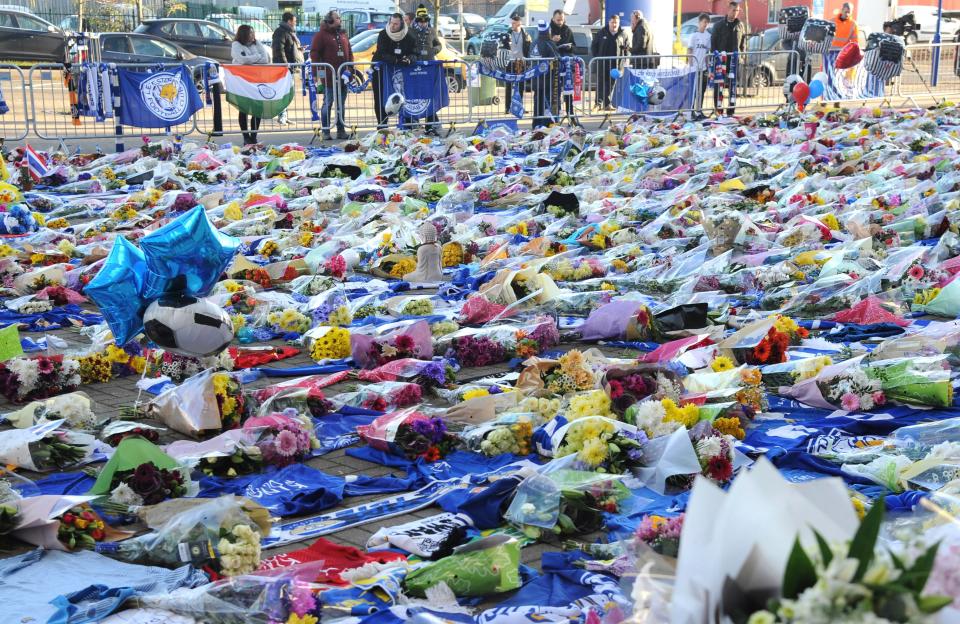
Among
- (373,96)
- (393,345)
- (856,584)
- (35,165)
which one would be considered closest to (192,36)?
(373,96)

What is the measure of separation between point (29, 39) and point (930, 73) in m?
20.8

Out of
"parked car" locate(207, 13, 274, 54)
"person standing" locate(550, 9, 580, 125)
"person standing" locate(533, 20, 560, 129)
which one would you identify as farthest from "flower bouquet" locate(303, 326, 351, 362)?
"parked car" locate(207, 13, 274, 54)

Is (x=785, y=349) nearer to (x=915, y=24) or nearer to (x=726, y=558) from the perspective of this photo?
(x=726, y=558)

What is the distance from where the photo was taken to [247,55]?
17.8 metres

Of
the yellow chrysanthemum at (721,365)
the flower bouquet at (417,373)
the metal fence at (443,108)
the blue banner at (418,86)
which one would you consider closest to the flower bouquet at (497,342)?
the flower bouquet at (417,373)

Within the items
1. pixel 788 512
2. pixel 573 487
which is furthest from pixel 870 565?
pixel 573 487

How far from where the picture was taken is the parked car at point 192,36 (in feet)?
94.2

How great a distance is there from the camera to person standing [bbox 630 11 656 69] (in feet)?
67.0

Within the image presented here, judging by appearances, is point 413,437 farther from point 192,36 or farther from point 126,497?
point 192,36

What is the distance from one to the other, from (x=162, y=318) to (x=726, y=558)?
4078mm

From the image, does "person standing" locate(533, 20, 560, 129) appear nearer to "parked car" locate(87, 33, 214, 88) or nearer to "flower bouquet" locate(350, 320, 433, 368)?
"parked car" locate(87, 33, 214, 88)

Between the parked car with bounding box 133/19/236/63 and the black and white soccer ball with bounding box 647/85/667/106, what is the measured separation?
12.7 meters

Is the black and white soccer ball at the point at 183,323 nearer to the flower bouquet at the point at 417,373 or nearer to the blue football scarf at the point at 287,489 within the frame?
the flower bouquet at the point at 417,373

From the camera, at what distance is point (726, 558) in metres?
1.92
